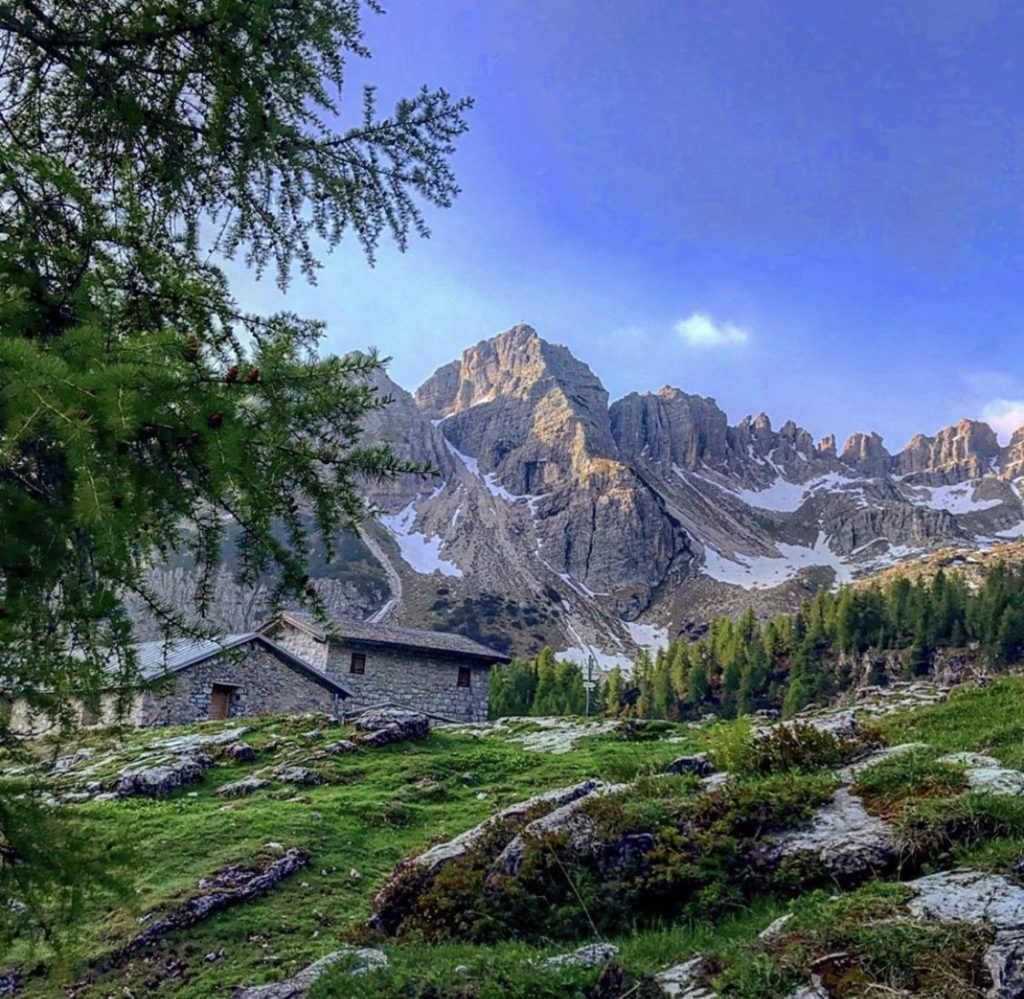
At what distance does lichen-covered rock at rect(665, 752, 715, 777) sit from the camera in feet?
35.0

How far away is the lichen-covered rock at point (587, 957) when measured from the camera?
5.53 metres

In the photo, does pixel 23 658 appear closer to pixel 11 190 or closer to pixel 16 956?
pixel 11 190

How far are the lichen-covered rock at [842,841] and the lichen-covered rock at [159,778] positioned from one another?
36.6 ft

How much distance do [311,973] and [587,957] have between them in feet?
7.41

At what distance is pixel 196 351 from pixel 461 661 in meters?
30.6

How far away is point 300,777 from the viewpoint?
1457 centimetres

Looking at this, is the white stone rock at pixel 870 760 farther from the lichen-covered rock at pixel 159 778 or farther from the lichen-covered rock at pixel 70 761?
the lichen-covered rock at pixel 70 761

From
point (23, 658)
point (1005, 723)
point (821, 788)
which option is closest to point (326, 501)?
point (23, 658)

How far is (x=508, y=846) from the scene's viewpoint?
25.6ft

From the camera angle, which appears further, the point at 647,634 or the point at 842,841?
the point at 647,634

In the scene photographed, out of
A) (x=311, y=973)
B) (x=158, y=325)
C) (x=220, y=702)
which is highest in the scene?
(x=158, y=325)

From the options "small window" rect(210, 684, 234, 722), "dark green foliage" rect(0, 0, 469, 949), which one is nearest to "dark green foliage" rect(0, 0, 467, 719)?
"dark green foliage" rect(0, 0, 469, 949)

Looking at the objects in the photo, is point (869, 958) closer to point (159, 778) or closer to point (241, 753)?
point (159, 778)

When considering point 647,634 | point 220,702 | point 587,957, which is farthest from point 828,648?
point 647,634
